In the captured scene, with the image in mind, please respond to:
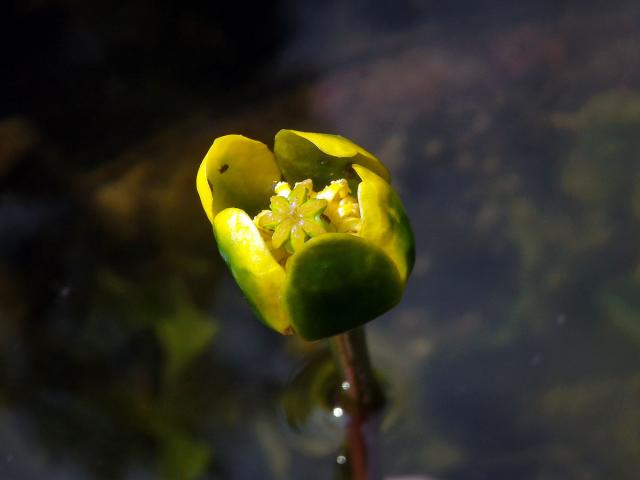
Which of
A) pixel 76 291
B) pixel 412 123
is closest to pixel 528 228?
pixel 412 123

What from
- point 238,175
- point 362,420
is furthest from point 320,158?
point 362,420

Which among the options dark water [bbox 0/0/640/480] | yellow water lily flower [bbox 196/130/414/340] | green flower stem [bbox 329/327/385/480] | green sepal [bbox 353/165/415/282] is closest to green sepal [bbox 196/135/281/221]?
yellow water lily flower [bbox 196/130/414/340]

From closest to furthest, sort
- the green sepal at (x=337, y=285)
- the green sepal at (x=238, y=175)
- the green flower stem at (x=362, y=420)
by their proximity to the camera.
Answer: the green sepal at (x=337, y=285) → the green sepal at (x=238, y=175) → the green flower stem at (x=362, y=420)

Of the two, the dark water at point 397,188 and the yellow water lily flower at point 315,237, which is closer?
the yellow water lily flower at point 315,237

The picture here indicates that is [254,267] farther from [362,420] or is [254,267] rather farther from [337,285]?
[362,420]

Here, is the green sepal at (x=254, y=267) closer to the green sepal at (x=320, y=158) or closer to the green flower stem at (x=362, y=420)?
the green sepal at (x=320, y=158)

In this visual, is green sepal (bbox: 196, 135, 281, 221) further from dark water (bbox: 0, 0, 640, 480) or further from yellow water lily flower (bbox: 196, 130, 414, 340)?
dark water (bbox: 0, 0, 640, 480)

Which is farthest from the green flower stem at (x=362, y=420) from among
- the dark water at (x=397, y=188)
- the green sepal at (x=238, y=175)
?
the green sepal at (x=238, y=175)
